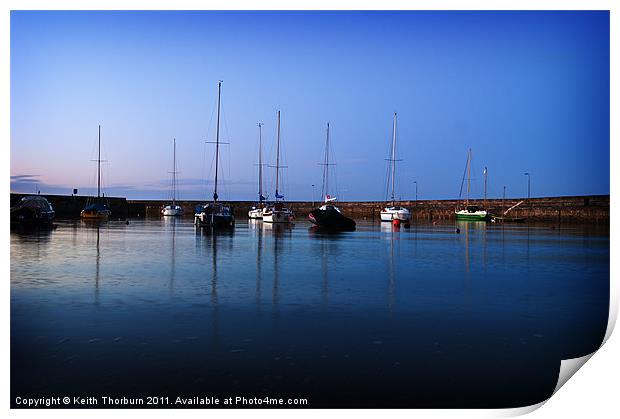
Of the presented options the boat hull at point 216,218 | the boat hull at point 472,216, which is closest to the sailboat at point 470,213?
the boat hull at point 472,216

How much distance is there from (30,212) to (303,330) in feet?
103

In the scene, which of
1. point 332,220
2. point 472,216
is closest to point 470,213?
point 472,216

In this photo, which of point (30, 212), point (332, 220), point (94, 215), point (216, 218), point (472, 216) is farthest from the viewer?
point (472, 216)

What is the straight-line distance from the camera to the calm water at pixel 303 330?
5438 millimetres

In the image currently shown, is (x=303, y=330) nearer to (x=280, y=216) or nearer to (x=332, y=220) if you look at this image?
(x=332, y=220)

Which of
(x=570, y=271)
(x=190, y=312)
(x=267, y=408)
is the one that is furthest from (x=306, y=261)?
(x=267, y=408)

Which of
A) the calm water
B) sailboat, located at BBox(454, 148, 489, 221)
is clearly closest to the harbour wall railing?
sailboat, located at BBox(454, 148, 489, 221)

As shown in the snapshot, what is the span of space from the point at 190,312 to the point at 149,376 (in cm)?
297

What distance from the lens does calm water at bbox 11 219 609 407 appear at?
5.44m

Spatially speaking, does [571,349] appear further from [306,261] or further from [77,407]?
[306,261]

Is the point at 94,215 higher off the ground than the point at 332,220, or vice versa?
the point at 332,220

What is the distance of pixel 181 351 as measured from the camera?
6.37 meters

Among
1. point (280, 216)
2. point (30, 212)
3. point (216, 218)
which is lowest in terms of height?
point (280, 216)

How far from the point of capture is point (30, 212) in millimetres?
34406
